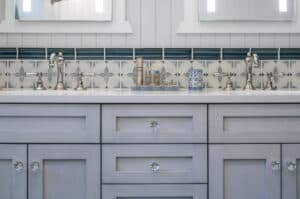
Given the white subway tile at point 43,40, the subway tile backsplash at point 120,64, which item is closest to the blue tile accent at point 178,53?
the subway tile backsplash at point 120,64

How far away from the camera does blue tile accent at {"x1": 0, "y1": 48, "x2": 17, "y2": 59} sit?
206 cm

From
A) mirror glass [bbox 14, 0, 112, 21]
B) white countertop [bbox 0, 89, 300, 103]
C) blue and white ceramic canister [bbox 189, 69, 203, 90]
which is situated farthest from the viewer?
mirror glass [bbox 14, 0, 112, 21]

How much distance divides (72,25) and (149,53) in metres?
0.36

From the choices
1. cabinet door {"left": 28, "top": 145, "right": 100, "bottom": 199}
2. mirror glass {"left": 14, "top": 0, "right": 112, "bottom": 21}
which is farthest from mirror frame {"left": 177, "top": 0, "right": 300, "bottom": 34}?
cabinet door {"left": 28, "top": 145, "right": 100, "bottom": 199}

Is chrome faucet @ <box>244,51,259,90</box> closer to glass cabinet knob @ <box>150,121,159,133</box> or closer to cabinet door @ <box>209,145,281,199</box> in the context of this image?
cabinet door @ <box>209,145,281,199</box>

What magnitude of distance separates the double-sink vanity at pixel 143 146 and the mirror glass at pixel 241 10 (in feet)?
1.94

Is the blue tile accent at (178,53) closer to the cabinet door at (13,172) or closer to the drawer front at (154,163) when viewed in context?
the drawer front at (154,163)

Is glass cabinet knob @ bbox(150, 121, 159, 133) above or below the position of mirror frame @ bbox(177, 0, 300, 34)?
below

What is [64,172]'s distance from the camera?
5.17 ft

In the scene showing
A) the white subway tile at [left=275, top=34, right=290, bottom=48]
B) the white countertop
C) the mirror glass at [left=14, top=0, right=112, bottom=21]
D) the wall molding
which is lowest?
the white countertop

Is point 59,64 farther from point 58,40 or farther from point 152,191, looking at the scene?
point 152,191

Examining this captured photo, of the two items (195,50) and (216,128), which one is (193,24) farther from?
(216,128)

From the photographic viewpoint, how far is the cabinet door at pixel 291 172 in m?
1.58

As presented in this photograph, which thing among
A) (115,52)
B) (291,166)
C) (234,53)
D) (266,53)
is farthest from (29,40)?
(291,166)
